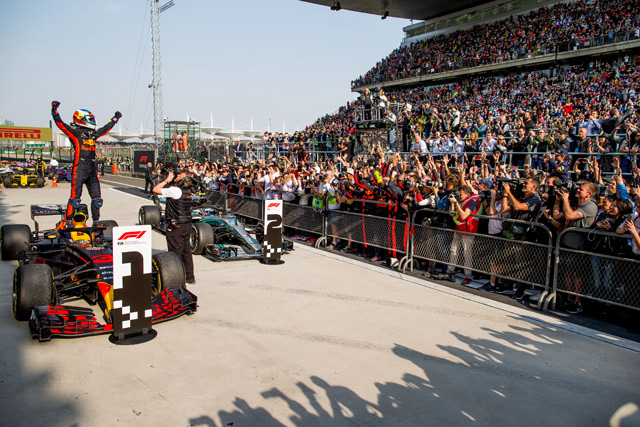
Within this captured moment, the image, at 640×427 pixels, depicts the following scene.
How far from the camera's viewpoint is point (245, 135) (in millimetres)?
48562

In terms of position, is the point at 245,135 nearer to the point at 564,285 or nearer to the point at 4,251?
the point at 4,251

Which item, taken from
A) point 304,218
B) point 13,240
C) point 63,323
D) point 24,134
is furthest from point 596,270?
point 24,134

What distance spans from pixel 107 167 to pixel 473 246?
43194 mm

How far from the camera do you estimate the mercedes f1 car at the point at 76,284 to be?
4.86m

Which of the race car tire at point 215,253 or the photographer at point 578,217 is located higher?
the photographer at point 578,217

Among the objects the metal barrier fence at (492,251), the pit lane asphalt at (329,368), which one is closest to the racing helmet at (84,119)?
the pit lane asphalt at (329,368)

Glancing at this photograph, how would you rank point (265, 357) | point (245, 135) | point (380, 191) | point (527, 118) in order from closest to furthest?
point (265, 357) < point (380, 191) < point (527, 118) < point (245, 135)

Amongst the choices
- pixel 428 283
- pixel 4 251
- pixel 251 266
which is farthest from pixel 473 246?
pixel 4 251

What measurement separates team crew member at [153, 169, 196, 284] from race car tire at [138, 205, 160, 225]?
185 inches

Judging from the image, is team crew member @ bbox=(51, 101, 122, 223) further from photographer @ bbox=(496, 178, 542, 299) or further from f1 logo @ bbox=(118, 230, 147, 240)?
photographer @ bbox=(496, 178, 542, 299)

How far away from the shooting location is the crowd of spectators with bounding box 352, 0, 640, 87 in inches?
1073

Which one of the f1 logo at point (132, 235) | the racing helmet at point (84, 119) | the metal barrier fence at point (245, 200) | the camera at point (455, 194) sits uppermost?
the racing helmet at point (84, 119)

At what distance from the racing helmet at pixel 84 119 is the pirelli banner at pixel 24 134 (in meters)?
38.4

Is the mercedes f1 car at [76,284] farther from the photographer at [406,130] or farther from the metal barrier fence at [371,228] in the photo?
the photographer at [406,130]
